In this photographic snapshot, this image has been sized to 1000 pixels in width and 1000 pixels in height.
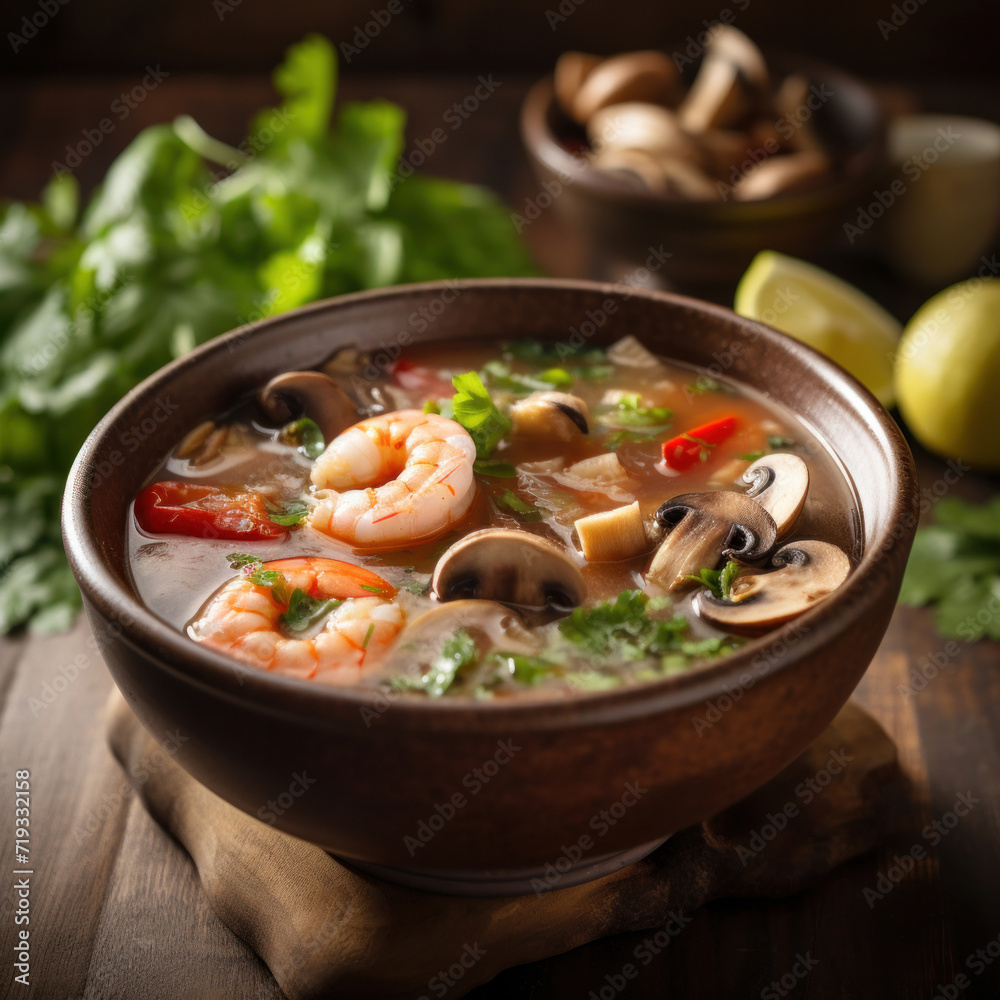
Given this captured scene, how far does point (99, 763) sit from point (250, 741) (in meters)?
1.03

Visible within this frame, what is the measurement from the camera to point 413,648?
1.80 meters

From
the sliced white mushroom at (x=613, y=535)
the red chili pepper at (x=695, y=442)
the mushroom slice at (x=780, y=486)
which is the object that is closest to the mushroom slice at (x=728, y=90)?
the red chili pepper at (x=695, y=442)

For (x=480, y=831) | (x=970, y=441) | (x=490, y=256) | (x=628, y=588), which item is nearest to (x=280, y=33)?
(x=490, y=256)

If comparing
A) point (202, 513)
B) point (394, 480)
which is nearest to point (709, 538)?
point (394, 480)

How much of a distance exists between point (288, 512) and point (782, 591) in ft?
3.17

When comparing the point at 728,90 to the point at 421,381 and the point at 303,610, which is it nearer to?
the point at 421,381

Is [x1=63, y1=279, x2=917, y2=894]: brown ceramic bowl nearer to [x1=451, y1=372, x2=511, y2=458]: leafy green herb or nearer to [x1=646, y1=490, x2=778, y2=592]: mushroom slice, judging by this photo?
[x1=646, y1=490, x2=778, y2=592]: mushroom slice

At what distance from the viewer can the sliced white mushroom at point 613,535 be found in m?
2.02

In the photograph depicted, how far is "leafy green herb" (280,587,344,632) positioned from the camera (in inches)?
74.0

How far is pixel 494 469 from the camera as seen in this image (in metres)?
2.29

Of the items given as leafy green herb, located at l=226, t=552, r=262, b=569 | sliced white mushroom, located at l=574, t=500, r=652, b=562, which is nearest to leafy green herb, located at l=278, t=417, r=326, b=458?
leafy green herb, located at l=226, t=552, r=262, b=569

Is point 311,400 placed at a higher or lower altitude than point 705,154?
higher

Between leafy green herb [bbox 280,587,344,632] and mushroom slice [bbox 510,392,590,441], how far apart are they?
675mm

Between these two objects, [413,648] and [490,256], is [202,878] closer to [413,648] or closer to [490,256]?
[413,648]
